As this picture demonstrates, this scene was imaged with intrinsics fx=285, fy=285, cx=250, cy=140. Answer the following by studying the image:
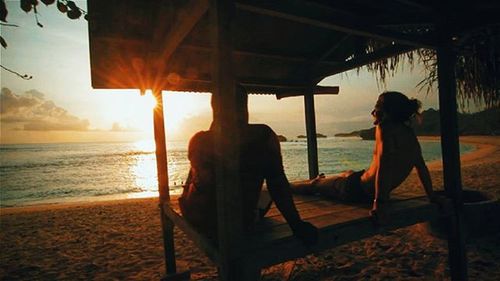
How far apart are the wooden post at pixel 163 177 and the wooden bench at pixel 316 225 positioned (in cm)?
48

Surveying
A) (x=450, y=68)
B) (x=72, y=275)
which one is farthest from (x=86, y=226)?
(x=450, y=68)

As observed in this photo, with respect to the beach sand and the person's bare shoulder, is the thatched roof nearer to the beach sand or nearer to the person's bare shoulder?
the person's bare shoulder

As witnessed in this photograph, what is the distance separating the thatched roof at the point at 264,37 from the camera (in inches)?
102

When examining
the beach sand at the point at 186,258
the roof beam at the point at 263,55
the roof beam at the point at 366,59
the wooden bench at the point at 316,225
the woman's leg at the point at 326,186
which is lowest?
the beach sand at the point at 186,258

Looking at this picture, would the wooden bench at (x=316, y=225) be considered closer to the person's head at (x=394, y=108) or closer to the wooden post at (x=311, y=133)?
the person's head at (x=394, y=108)

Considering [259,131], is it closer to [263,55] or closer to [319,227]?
[319,227]

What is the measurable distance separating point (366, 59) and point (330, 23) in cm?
201

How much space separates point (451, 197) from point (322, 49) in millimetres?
3100

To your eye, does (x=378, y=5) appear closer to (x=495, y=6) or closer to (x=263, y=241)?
(x=495, y=6)

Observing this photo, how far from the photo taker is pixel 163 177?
425cm

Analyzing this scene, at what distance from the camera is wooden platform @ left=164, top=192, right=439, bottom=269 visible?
2.11m

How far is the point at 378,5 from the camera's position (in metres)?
3.03

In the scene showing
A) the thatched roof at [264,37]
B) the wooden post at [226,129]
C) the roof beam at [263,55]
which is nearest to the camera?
the wooden post at [226,129]

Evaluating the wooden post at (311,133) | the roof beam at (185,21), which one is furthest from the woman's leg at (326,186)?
the roof beam at (185,21)
